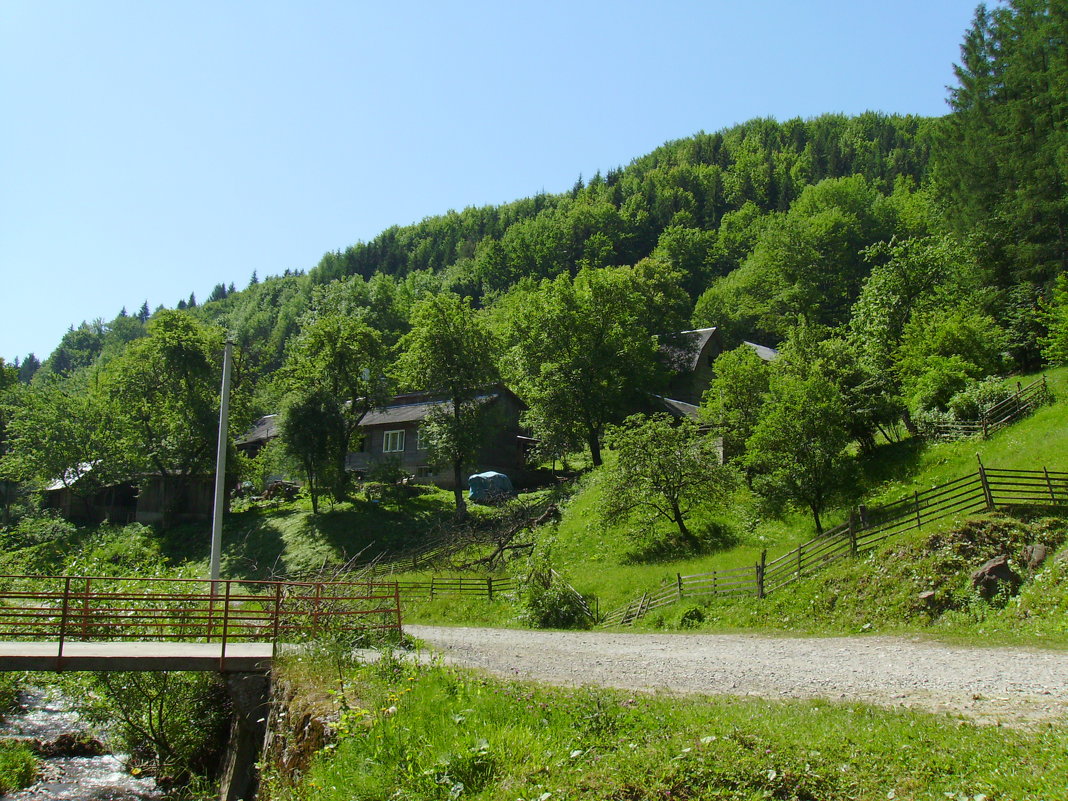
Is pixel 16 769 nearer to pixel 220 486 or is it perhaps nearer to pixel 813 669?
pixel 220 486

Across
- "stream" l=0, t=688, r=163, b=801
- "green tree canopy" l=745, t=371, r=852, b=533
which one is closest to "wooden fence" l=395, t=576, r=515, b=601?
"green tree canopy" l=745, t=371, r=852, b=533

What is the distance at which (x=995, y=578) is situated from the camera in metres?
16.5

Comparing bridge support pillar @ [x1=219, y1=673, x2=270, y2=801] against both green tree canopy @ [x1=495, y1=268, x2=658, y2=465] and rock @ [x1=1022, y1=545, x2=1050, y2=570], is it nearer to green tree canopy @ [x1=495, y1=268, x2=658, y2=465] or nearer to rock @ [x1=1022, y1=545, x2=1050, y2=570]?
rock @ [x1=1022, y1=545, x2=1050, y2=570]

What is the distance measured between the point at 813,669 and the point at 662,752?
6.31m

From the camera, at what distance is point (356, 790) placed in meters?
7.48

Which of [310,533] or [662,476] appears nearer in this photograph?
[662,476]

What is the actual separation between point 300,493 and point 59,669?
4321 centimetres

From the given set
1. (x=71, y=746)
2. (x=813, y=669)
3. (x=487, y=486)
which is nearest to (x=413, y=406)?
(x=487, y=486)

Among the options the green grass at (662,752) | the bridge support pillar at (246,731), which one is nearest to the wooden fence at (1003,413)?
the green grass at (662,752)

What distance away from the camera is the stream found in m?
13.3

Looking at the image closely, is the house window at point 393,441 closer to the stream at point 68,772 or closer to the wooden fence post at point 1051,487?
the stream at point 68,772

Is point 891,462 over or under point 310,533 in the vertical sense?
over

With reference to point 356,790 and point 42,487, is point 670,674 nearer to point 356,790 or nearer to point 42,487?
point 356,790

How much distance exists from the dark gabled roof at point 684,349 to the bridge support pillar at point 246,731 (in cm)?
5105
